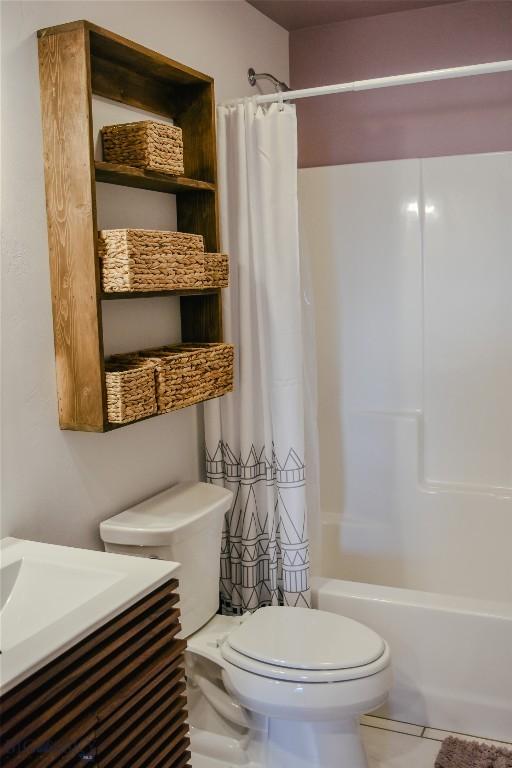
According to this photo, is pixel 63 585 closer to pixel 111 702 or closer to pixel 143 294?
pixel 111 702

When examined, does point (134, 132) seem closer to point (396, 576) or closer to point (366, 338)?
point (366, 338)

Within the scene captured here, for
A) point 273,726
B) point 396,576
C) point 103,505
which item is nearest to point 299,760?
point 273,726

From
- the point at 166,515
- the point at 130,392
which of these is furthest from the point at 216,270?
the point at 166,515

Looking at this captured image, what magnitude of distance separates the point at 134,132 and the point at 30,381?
696 mm

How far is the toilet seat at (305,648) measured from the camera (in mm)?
2014

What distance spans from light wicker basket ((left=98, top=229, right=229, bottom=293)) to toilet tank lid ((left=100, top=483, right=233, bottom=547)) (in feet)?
1.98

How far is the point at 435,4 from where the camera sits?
3.09m

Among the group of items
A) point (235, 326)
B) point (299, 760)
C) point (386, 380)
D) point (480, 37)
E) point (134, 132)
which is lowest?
point (299, 760)

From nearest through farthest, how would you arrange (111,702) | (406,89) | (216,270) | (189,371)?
(111,702) → (189,371) → (216,270) → (406,89)

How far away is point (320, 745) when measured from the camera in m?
2.12

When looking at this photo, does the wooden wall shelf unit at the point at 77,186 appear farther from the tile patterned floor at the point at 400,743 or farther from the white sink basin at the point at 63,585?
the tile patterned floor at the point at 400,743

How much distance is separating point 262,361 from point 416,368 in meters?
0.86

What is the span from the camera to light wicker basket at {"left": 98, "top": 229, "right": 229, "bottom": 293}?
1924 mm

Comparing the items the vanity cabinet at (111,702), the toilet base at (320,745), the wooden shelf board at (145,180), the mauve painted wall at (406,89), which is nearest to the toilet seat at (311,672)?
the toilet base at (320,745)
